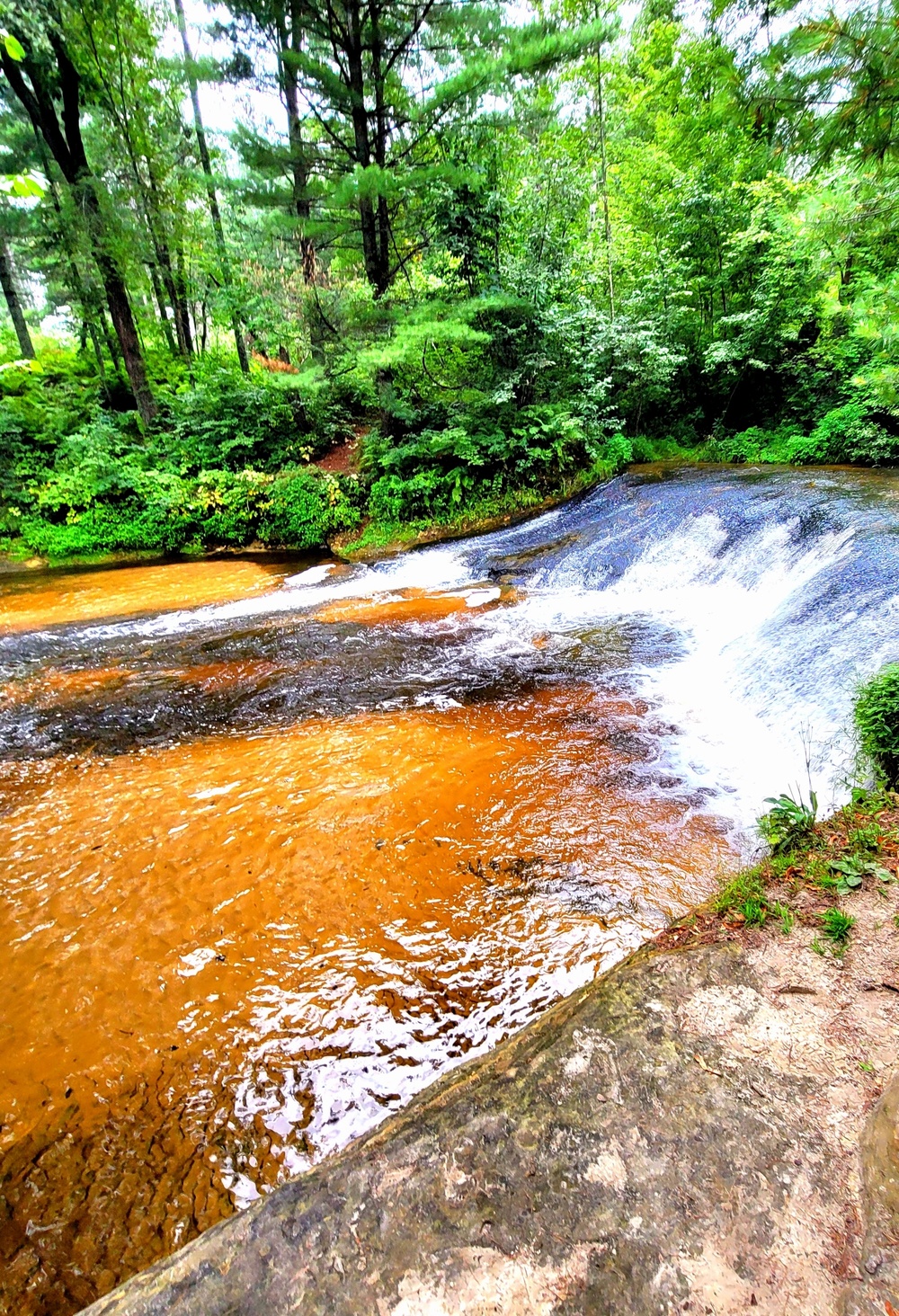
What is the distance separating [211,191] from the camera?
14383 millimetres

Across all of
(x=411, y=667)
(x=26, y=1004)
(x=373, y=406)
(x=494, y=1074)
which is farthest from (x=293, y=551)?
(x=494, y=1074)

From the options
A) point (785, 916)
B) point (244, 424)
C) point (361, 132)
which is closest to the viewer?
point (785, 916)

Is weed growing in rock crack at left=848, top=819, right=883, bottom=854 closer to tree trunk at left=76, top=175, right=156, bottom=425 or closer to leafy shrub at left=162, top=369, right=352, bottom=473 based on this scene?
leafy shrub at left=162, top=369, right=352, bottom=473

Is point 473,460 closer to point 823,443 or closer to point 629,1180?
point 823,443

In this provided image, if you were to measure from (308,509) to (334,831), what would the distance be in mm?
9669

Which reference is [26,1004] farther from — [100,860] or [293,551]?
[293,551]

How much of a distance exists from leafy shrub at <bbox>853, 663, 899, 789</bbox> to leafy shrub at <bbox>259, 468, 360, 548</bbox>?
10.4m

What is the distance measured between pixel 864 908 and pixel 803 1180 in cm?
131

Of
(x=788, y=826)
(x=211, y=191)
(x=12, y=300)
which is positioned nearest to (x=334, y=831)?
(x=788, y=826)

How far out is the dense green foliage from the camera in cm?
1039

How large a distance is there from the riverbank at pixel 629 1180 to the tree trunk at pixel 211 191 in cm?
1516

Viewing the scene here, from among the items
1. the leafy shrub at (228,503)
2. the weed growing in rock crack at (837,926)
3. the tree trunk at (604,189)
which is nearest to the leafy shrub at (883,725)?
the weed growing in rock crack at (837,926)

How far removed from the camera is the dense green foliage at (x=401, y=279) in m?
10.4

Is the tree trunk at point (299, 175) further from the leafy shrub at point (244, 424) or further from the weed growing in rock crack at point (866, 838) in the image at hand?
the weed growing in rock crack at point (866, 838)
